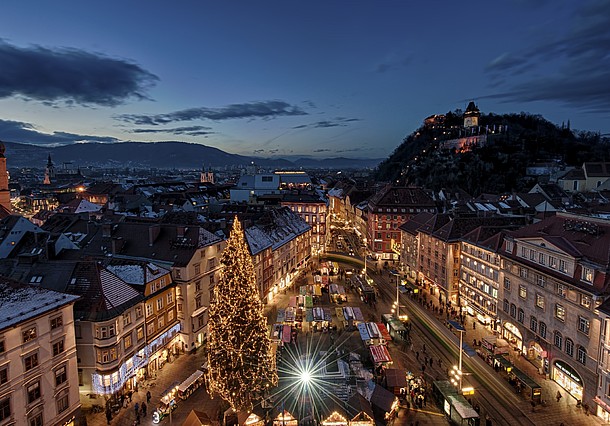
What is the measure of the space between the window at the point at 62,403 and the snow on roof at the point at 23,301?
25.0 ft

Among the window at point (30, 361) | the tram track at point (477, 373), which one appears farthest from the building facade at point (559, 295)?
the window at point (30, 361)

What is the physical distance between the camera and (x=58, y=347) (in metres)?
31.0

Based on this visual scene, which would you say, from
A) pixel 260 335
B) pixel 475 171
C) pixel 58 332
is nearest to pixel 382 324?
pixel 260 335

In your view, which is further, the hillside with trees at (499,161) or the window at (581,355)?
the hillside with trees at (499,161)

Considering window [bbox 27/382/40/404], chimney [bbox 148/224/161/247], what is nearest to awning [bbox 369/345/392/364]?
chimney [bbox 148/224/161/247]

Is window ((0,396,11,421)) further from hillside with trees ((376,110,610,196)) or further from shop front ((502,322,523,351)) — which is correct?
hillside with trees ((376,110,610,196))

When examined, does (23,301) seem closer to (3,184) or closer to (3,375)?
(3,375)

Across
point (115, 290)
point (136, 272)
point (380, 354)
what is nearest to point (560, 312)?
point (380, 354)

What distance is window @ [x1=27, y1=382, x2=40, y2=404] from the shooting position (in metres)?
28.5

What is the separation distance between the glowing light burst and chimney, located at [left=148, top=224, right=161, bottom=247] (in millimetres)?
22178

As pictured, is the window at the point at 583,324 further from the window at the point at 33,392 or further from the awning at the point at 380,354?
the window at the point at 33,392

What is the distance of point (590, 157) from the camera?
183 m

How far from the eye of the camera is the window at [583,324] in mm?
36906

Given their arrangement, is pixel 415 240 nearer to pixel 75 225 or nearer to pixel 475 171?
pixel 75 225
